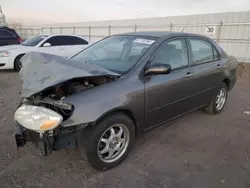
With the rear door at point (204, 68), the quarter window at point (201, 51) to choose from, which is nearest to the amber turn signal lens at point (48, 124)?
the rear door at point (204, 68)

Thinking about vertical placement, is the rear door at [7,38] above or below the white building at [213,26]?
below

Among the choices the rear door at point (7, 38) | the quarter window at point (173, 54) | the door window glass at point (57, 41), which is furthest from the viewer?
the rear door at point (7, 38)

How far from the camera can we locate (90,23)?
21062 mm

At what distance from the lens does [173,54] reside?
3.25 meters

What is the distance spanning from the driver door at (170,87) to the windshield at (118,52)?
0.86 ft

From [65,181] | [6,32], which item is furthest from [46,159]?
[6,32]

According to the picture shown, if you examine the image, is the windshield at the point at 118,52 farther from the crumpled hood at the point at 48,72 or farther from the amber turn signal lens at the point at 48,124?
the amber turn signal lens at the point at 48,124

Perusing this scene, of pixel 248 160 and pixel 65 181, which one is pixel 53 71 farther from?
pixel 248 160

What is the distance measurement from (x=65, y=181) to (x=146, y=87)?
147cm

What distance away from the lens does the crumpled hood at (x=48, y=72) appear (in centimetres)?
218

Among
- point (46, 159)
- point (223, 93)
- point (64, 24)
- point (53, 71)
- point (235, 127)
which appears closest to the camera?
point (53, 71)

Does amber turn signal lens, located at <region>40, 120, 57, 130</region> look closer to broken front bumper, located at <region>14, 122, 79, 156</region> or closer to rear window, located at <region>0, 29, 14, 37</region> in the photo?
broken front bumper, located at <region>14, 122, 79, 156</region>

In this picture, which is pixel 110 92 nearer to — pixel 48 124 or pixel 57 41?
pixel 48 124

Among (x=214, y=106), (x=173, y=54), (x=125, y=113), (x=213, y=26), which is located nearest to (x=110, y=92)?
(x=125, y=113)
